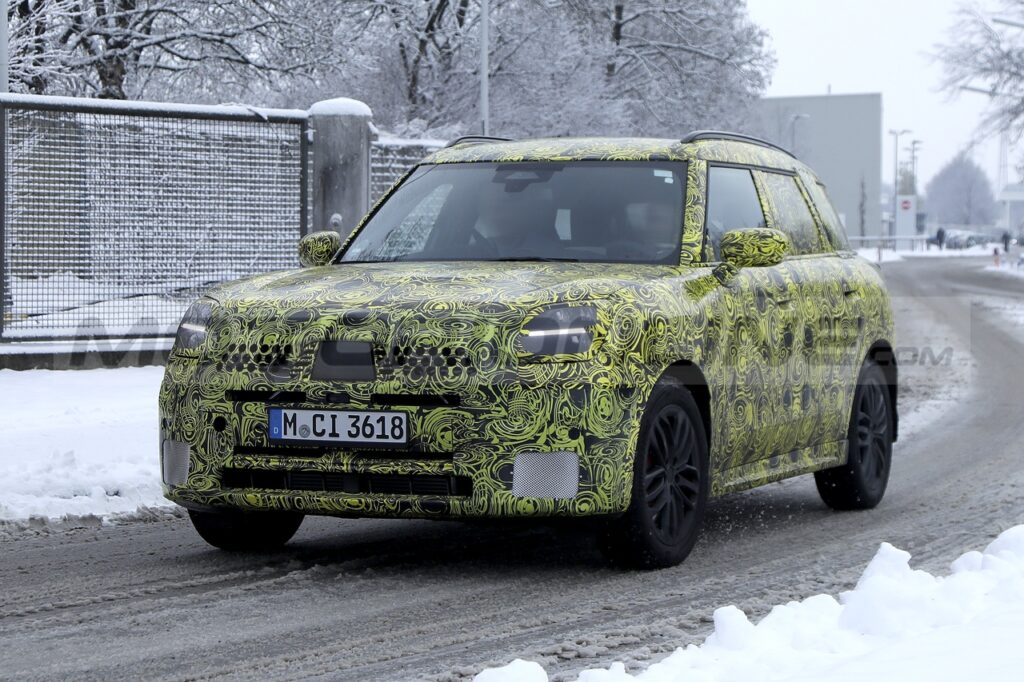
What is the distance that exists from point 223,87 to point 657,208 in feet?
81.4

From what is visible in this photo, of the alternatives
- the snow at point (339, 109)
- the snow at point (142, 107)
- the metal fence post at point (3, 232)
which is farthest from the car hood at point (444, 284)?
the snow at point (339, 109)

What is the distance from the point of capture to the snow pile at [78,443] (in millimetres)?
8227

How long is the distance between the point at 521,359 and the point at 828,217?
11.6ft

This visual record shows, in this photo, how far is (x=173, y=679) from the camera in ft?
15.1

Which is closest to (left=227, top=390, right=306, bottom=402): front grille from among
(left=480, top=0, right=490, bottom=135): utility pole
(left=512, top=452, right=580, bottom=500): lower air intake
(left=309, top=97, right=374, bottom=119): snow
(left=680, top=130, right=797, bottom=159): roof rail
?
(left=512, top=452, right=580, bottom=500): lower air intake

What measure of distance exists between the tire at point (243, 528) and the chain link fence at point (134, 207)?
21.7 feet

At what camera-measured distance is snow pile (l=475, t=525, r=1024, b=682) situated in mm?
4227

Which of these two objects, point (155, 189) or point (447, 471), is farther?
point (155, 189)

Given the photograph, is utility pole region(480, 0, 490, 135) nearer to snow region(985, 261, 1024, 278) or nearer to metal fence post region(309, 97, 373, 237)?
metal fence post region(309, 97, 373, 237)

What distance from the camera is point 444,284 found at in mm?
6336

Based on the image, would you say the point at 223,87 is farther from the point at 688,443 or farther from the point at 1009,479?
the point at 688,443

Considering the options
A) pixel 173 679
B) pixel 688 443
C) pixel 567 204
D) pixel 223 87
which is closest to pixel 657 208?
pixel 567 204

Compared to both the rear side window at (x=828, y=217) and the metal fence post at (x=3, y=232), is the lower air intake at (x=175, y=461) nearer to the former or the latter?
the rear side window at (x=828, y=217)

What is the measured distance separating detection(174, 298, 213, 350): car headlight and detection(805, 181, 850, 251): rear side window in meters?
3.63
